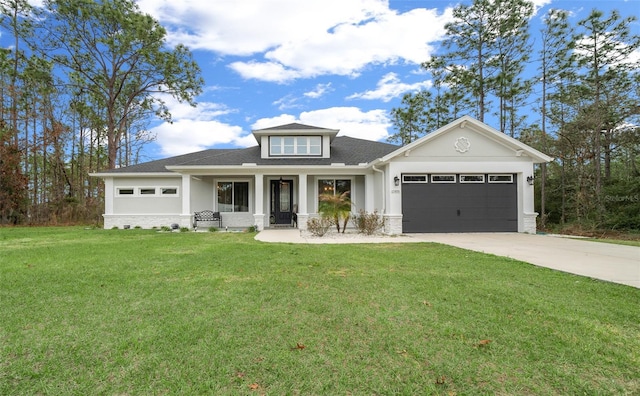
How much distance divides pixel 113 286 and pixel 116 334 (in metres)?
1.86

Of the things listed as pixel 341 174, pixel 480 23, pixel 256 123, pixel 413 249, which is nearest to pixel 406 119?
pixel 480 23

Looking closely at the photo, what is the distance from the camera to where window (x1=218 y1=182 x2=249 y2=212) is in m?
15.5

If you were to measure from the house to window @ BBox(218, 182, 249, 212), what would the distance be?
2.0 inches

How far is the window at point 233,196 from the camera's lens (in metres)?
15.5

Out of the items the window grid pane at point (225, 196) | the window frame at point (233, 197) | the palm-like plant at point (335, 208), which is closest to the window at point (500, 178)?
the palm-like plant at point (335, 208)

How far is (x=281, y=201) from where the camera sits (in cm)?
1570

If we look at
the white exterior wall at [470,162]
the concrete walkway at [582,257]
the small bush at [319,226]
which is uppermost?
the white exterior wall at [470,162]

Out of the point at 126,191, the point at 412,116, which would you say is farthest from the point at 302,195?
the point at 412,116

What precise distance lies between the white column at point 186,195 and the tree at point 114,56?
8.90 meters

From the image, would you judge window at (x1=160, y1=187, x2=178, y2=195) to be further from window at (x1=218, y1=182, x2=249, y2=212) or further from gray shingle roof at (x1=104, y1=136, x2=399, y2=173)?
window at (x1=218, y1=182, x2=249, y2=212)

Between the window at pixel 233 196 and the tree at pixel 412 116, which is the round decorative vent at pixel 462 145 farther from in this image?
the tree at pixel 412 116

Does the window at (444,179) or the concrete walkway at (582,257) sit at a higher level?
the window at (444,179)

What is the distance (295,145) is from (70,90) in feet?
55.3

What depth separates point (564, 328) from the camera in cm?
301
